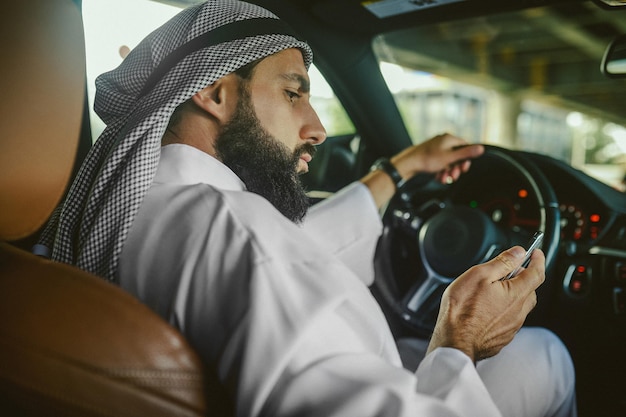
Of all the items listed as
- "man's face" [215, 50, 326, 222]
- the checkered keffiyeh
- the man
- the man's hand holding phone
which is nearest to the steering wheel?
the man

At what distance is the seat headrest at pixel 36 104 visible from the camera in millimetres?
1014

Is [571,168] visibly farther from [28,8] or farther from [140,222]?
[28,8]

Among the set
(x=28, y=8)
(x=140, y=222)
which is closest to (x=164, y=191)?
(x=140, y=222)

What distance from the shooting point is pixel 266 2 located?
1.62m

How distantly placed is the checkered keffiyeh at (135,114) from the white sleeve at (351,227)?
663 mm

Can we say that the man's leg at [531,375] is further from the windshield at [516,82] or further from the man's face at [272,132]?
the windshield at [516,82]

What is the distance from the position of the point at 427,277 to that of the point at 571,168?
0.60 m

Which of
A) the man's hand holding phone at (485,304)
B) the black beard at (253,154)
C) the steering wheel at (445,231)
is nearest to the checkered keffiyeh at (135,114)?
the black beard at (253,154)

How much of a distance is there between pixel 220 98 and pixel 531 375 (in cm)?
99

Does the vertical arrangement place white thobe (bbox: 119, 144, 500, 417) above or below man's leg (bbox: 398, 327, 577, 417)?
above

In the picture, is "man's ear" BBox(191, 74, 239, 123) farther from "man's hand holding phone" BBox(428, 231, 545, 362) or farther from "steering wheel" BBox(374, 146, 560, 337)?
"steering wheel" BBox(374, 146, 560, 337)

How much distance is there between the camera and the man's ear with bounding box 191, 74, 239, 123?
114 cm

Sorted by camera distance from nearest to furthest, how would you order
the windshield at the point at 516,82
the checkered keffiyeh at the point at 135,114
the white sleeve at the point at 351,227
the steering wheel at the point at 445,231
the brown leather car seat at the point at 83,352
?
the brown leather car seat at the point at 83,352, the checkered keffiyeh at the point at 135,114, the steering wheel at the point at 445,231, the white sleeve at the point at 351,227, the windshield at the point at 516,82

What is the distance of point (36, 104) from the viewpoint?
1050mm
